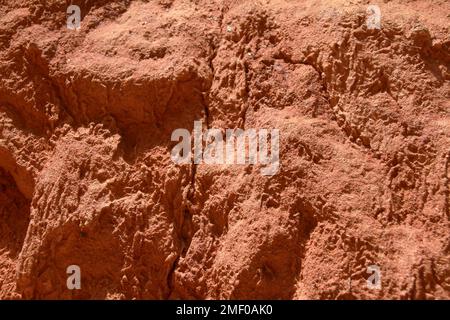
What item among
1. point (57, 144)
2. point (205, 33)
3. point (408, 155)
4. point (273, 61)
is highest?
point (205, 33)

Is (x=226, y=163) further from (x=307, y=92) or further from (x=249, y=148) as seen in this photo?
(x=307, y=92)

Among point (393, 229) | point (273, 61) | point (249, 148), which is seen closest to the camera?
point (393, 229)

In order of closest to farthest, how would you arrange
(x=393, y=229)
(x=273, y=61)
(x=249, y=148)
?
(x=393, y=229) < (x=249, y=148) < (x=273, y=61)

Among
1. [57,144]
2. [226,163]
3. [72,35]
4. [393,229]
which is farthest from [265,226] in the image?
[72,35]

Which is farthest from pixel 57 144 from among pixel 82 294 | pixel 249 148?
pixel 249 148

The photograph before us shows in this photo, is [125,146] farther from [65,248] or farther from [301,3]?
[301,3]

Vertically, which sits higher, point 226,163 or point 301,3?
point 301,3

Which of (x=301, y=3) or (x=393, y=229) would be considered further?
(x=301, y=3)
